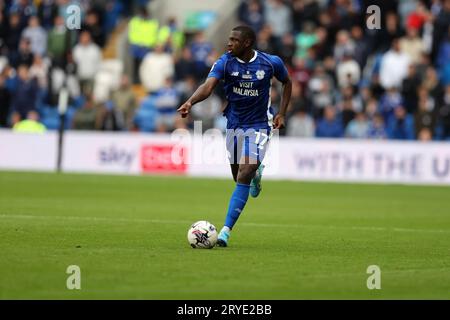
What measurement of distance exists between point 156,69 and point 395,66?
23.1 ft

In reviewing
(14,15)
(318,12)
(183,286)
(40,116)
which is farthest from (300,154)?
(183,286)

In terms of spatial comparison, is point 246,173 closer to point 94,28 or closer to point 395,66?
point 395,66

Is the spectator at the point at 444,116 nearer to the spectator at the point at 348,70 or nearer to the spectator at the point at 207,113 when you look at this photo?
the spectator at the point at 348,70

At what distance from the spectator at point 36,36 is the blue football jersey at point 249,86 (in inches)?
824

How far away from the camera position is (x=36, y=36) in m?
33.3

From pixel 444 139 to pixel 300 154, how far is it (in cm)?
393

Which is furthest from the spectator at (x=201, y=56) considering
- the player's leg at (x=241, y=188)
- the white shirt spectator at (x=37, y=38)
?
the player's leg at (x=241, y=188)

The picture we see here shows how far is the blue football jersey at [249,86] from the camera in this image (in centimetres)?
1302

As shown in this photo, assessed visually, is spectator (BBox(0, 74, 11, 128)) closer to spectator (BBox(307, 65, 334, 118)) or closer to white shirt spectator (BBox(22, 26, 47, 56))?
white shirt spectator (BBox(22, 26, 47, 56))

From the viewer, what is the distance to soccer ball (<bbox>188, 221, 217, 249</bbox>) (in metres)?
12.2

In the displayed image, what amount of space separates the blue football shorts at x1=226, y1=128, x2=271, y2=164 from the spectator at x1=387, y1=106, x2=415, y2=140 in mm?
16208

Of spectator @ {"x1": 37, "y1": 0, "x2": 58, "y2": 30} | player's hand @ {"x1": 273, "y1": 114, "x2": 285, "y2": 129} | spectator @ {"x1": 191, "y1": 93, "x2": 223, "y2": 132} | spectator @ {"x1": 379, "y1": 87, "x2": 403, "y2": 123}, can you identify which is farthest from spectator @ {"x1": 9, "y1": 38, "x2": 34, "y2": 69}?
player's hand @ {"x1": 273, "y1": 114, "x2": 285, "y2": 129}

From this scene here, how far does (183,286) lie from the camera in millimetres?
9352
